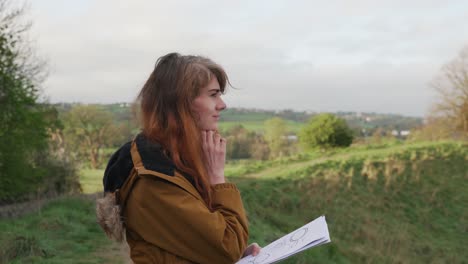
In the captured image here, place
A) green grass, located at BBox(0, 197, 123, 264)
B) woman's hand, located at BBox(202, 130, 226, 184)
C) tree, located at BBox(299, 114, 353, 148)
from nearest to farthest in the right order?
woman's hand, located at BBox(202, 130, 226, 184), green grass, located at BBox(0, 197, 123, 264), tree, located at BBox(299, 114, 353, 148)

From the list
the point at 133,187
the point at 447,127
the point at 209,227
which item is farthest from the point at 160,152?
the point at 447,127

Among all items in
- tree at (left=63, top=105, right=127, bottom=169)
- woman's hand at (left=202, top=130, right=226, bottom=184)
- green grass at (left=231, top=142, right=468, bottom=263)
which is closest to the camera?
woman's hand at (left=202, top=130, right=226, bottom=184)

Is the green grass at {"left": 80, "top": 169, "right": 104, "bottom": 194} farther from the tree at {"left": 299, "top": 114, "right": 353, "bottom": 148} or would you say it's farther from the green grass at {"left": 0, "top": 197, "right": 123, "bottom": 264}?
the green grass at {"left": 0, "top": 197, "right": 123, "bottom": 264}

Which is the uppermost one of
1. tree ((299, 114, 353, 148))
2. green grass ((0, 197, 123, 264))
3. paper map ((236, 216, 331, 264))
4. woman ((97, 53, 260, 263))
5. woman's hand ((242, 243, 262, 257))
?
woman ((97, 53, 260, 263))

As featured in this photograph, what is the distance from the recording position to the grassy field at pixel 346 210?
884cm

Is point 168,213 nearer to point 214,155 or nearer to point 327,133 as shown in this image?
point 214,155

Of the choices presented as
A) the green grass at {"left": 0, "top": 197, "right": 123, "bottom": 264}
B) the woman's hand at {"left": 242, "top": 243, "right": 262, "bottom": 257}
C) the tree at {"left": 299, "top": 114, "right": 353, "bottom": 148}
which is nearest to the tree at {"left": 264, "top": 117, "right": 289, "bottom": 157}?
the tree at {"left": 299, "top": 114, "right": 353, "bottom": 148}

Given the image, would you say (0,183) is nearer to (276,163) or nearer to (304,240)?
(276,163)

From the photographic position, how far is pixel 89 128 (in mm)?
34938

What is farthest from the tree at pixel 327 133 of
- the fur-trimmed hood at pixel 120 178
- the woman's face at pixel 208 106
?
the fur-trimmed hood at pixel 120 178

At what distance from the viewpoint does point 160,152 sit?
206 centimetres

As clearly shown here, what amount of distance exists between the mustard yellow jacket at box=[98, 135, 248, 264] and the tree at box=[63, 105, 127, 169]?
31.1 m

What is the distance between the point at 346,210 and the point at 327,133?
29.9ft

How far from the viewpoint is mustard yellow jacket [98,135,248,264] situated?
199 centimetres
